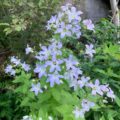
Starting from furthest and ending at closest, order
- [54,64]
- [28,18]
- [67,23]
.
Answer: [28,18] → [67,23] → [54,64]

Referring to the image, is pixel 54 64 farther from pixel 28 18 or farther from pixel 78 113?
pixel 28 18

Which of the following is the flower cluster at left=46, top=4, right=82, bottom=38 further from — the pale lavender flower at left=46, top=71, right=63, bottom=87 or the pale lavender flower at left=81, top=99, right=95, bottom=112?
the pale lavender flower at left=81, top=99, right=95, bottom=112

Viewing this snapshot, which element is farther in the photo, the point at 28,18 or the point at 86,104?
the point at 28,18

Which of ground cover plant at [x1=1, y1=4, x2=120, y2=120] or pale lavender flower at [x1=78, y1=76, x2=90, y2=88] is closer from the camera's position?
ground cover plant at [x1=1, y1=4, x2=120, y2=120]

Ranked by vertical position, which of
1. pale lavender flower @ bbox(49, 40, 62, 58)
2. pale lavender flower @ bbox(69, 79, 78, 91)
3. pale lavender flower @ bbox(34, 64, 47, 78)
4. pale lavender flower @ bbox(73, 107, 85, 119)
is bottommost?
pale lavender flower @ bbox(73, 107, 85, 119)

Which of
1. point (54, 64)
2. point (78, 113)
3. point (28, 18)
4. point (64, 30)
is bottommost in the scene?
point (78, 113)

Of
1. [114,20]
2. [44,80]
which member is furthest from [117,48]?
[114,20]

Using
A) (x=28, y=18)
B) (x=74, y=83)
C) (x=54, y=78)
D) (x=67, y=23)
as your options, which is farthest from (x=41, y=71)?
(x=28, y=18)

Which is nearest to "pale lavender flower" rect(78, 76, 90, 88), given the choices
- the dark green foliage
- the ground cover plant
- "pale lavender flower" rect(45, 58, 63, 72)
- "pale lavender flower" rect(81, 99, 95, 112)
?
the ground cover plant

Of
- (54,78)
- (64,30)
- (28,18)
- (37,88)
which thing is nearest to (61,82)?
(54,78)

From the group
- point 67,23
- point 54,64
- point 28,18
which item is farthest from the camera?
point 28,18

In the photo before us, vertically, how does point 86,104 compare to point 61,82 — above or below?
below

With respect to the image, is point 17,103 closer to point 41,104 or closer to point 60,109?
point 41,104
